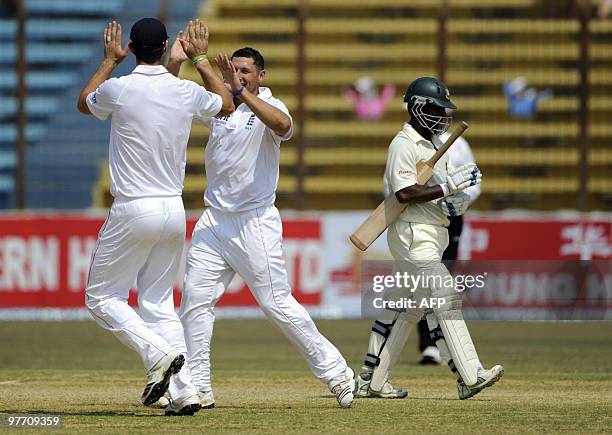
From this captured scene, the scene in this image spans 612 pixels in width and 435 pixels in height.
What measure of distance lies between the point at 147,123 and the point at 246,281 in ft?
4.56

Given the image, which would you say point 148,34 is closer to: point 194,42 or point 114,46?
point 114,46

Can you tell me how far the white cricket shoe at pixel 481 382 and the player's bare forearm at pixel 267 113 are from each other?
206cm

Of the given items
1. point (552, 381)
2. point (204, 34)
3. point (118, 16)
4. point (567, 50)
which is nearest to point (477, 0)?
point (567, 50)

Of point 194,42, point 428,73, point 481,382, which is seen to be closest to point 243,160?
point 194,42

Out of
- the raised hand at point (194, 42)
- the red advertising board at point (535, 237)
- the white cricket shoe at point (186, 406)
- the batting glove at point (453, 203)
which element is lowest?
the red advertising board at point (535, 237)

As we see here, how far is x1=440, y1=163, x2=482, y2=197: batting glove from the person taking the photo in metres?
9.21

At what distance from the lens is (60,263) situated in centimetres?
1772

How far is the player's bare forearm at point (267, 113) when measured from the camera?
8516mm

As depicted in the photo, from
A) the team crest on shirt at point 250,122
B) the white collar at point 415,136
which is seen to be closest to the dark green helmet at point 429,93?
the white collar at point 415,136

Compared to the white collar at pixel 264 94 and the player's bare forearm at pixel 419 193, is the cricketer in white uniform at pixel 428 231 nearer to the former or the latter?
the player's bare forearm at pixel 419 193

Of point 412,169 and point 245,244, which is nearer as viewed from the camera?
point 245,244

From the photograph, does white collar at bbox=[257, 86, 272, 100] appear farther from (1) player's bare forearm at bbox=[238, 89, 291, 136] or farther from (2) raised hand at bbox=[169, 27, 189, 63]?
(2) raised hand at bbox=[169, 27, 189, 63]

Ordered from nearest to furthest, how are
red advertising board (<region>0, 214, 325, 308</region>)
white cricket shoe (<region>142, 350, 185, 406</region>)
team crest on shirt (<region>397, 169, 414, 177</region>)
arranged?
white cricket shoe (<region>142, 350, 185, 406</region>) → team crest on shirt (<region>397, 169, 414, 177</region>) → red advertising board (<region>0, 214, 325, 308</region>)

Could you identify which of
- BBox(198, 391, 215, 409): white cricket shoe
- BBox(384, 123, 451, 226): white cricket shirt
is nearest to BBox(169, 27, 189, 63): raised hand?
BBox(384, 123, 451, 226): white cricket shirt
